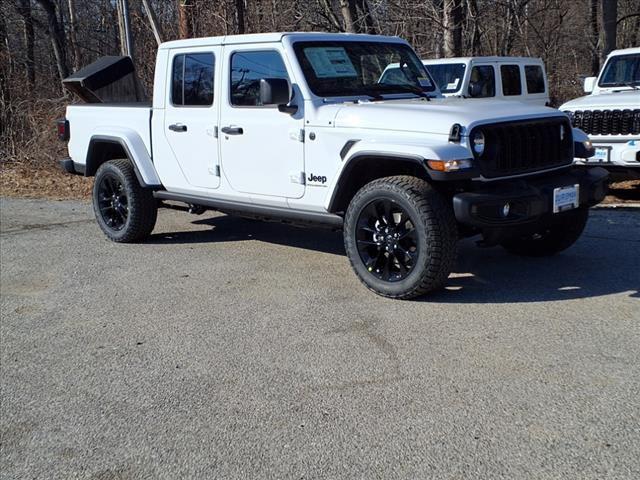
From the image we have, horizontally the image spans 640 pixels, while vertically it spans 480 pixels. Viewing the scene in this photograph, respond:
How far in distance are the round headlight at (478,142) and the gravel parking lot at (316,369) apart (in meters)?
1.08

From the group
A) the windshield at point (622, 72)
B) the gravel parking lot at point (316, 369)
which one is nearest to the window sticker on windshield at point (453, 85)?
the windshield at point (622, 72)

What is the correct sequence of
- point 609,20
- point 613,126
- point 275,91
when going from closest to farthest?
point 275,91, point 613,126, point 609,20

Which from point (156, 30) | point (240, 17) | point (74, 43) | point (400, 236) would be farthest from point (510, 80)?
point (74, 43)

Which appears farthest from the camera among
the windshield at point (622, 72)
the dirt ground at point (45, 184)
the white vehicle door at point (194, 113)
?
the dirt ground at point (45, 184)

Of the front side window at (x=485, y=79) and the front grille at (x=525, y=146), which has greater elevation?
the front side window at (x=485, y=79)

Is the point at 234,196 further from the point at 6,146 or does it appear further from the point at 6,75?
the point at 6,75

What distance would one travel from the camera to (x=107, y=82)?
9.09 metres

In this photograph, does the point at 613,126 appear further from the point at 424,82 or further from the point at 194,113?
the point at 194,113

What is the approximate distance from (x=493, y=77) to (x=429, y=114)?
7.62m

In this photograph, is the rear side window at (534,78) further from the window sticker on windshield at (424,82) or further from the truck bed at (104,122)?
the truck bed at (104,122)

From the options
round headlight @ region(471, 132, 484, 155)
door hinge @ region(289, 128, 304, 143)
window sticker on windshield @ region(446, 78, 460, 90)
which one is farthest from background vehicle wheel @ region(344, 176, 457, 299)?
window sticker on windshield @ region(446, 78, 460, 90)

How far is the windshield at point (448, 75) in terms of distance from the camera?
1189 centimetres

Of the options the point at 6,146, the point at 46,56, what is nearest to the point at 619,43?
the point at 46,56

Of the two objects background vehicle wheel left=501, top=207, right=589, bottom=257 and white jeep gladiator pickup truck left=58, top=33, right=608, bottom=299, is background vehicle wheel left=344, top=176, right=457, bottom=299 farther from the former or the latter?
background vehicle wheel left=501, top=207, right=589, bottom=257
